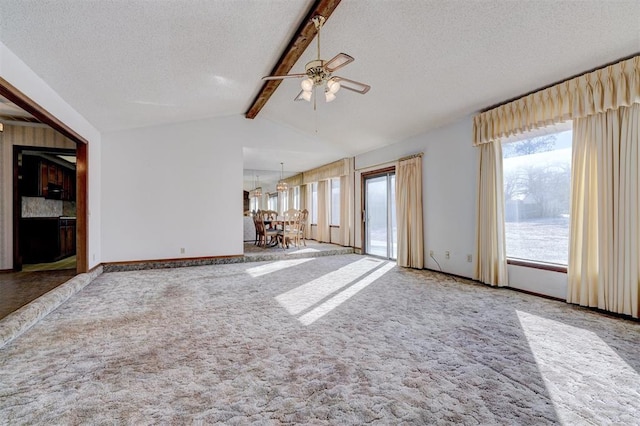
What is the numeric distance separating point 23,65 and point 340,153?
19.0ft

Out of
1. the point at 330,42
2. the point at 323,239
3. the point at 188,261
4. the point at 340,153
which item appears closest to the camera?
the point at 330,42

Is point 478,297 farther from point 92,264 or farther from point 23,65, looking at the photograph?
point 92,264

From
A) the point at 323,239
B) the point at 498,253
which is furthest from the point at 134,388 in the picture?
the point at 323,239

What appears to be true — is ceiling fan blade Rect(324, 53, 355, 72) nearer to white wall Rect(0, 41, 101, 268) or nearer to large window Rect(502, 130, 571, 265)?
white wall Rect(0, 41, 101, 268)

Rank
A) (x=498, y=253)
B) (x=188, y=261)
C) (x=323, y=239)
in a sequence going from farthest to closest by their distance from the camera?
(x=323, y=239) < (x=188, y=261) < (x=498, y=253)

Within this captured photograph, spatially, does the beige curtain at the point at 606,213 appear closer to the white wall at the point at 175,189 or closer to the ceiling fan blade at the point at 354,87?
the ceiling fan blade at the point at 354,87

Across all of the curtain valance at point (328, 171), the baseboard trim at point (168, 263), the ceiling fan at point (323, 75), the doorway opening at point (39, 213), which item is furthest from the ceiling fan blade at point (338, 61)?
the curtain valance at point (328, 171)

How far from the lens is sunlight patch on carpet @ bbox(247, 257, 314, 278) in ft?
16.9

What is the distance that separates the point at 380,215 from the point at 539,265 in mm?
3522

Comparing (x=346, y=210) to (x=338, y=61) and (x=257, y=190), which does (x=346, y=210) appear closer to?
(x=338, y=61)

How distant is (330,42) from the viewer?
3611 millimetres

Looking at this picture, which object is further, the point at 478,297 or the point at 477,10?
the point at 478,297

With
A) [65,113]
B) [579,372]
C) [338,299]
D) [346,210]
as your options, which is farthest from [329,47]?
[346,210]

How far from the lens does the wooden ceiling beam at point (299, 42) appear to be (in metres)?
2.95
